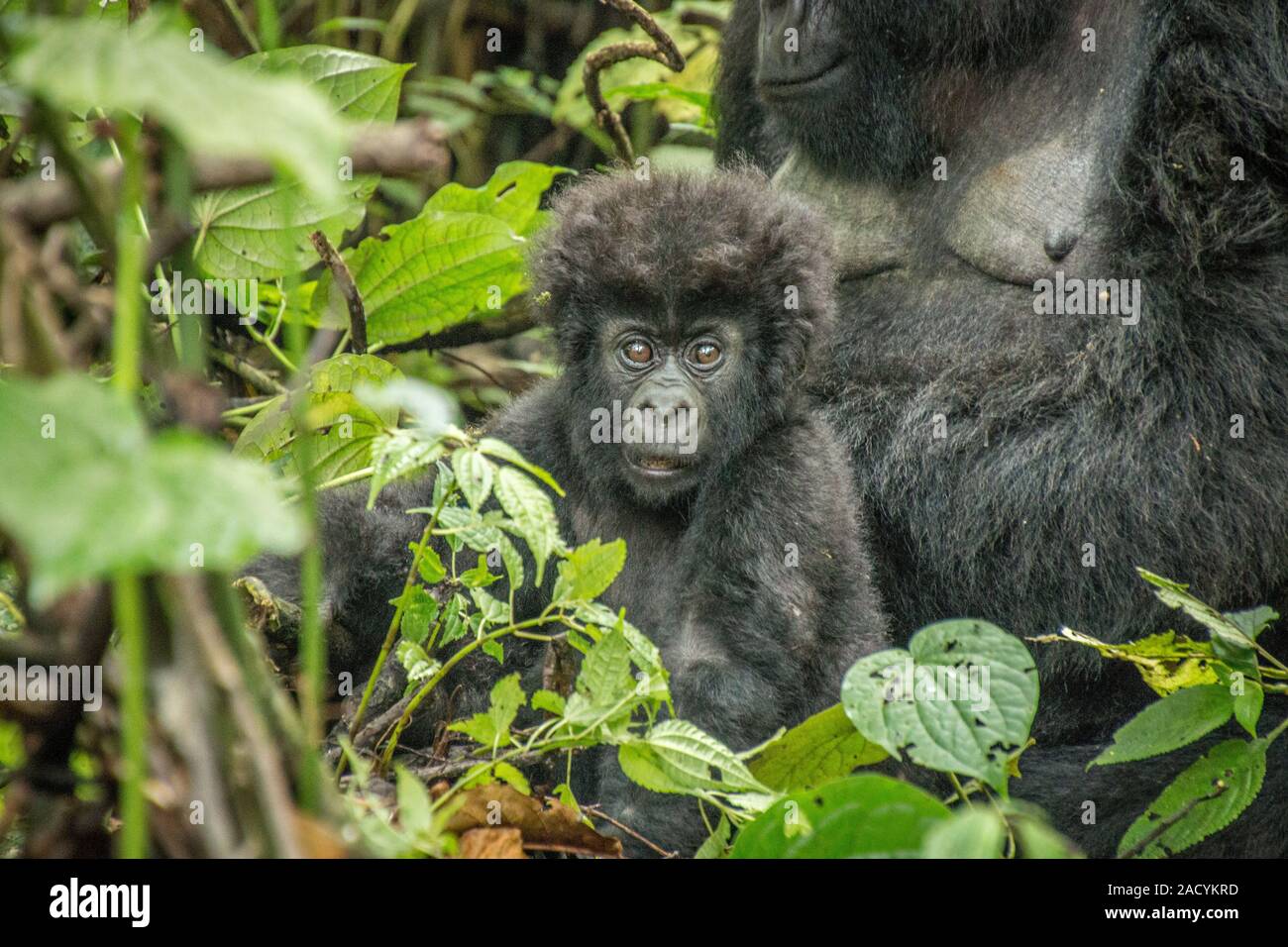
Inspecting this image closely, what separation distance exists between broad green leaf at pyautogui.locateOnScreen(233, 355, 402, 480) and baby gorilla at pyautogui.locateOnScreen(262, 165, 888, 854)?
5.6 inches

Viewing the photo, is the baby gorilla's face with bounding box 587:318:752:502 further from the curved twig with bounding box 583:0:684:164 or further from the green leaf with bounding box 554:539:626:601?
the curved twig with bounding box 583:0:684:164

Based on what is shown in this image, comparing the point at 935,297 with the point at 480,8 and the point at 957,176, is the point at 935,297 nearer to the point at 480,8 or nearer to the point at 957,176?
the point at 957,176

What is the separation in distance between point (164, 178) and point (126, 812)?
0.45m

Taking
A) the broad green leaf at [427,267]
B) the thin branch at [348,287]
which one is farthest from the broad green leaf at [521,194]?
the thin branch at [348,287]

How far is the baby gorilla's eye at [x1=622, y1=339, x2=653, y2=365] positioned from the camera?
95.0 inches

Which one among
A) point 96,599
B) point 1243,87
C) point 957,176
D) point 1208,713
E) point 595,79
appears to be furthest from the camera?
point 595,79

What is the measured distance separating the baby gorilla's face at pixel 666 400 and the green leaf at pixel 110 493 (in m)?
1.47

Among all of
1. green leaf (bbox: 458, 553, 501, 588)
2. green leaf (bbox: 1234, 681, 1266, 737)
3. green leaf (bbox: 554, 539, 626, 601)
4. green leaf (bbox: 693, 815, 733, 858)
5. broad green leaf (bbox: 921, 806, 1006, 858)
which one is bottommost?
green leaf (bbox: 693, 815, 733, 858)

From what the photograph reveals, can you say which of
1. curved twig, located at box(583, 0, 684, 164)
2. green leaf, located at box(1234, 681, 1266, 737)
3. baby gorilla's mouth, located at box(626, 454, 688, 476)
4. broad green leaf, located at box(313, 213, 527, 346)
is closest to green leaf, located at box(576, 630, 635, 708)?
baby gorilla's mouth, located at box(626, 454, 688, 476)

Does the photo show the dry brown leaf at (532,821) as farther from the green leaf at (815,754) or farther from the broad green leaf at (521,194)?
the broad green leaf at (521,194)

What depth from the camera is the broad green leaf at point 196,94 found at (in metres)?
0.76

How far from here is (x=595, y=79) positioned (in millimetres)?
3594

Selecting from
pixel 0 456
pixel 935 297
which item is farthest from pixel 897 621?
pixel 0 456
